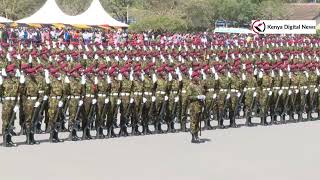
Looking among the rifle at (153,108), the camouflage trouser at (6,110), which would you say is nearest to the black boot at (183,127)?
the rifle at (153,108)

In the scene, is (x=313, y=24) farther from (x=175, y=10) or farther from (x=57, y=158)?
(x=57, y=158)

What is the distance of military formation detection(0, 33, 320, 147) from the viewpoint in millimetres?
14156

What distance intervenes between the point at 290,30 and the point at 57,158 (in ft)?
95.8

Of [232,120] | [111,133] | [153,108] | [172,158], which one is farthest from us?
[232,120]

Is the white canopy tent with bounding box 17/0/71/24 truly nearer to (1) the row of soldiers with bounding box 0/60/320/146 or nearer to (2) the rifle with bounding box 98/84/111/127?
(1) the row of soldiers with bounding box 0/60/320/146

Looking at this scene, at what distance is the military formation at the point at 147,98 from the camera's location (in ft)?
46.4

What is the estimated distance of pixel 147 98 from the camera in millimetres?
15508

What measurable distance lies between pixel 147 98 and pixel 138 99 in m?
0.26

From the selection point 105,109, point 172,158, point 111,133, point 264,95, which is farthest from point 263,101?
point 172,158

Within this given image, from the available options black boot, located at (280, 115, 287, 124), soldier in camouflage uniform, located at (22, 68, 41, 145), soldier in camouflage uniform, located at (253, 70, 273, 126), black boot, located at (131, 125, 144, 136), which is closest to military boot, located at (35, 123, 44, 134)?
soldier in camouflage uniform, located at (22, 68, 41, 145)

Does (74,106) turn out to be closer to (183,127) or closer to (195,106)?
(195,106)

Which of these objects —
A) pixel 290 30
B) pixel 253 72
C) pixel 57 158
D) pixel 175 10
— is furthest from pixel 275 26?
pixel 57 158

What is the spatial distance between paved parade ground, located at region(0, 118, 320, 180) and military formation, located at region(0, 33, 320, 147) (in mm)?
490

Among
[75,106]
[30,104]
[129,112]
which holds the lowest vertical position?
[129,112]
